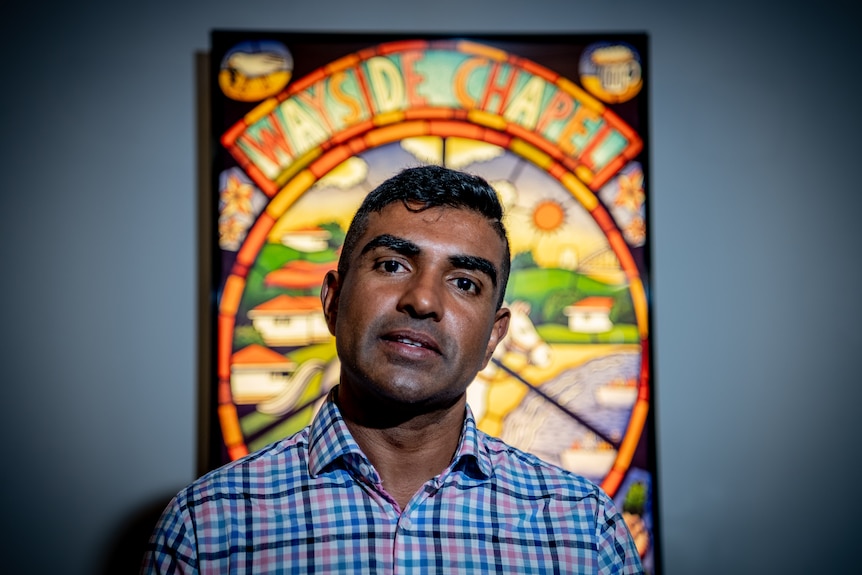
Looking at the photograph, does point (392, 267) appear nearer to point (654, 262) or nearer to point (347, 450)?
point (347, 450)

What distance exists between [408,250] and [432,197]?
0.09 meters

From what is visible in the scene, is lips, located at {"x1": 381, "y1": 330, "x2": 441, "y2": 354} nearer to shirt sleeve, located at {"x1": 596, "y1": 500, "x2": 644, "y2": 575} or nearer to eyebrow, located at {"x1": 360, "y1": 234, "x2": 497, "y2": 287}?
eyebrow, located at {"x1": 360, "y1": 234, "x2": 497, "y2": 287}

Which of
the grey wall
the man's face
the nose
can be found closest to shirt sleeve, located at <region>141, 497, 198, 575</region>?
the man's face

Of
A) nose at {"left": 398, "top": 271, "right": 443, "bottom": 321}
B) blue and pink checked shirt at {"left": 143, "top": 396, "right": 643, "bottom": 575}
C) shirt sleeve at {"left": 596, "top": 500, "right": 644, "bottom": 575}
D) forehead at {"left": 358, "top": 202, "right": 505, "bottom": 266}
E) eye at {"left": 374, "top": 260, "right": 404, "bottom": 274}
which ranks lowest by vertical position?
shirt sleeve at {"left": 596, "top": 500, "right": 644, "bottom": 575}

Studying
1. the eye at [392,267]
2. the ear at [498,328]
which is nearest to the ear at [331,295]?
the eye at [392,267]

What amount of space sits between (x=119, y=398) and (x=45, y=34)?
78cm

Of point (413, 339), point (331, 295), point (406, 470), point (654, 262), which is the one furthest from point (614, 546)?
point (654, 262)

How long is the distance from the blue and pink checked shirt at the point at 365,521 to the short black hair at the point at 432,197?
10.1 inches

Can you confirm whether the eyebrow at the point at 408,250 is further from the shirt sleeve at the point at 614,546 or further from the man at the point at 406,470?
the shirt sleeve at the point at 614,546

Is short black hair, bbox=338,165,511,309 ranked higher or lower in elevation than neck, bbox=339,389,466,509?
higher

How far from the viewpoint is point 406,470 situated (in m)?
0.91

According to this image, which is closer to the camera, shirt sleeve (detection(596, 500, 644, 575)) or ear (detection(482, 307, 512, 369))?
shirt sleeve (detection(596, 500, 644, 575))

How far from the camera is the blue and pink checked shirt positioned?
0.83 metres

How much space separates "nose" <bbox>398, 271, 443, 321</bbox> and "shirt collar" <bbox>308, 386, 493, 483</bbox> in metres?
0.19
